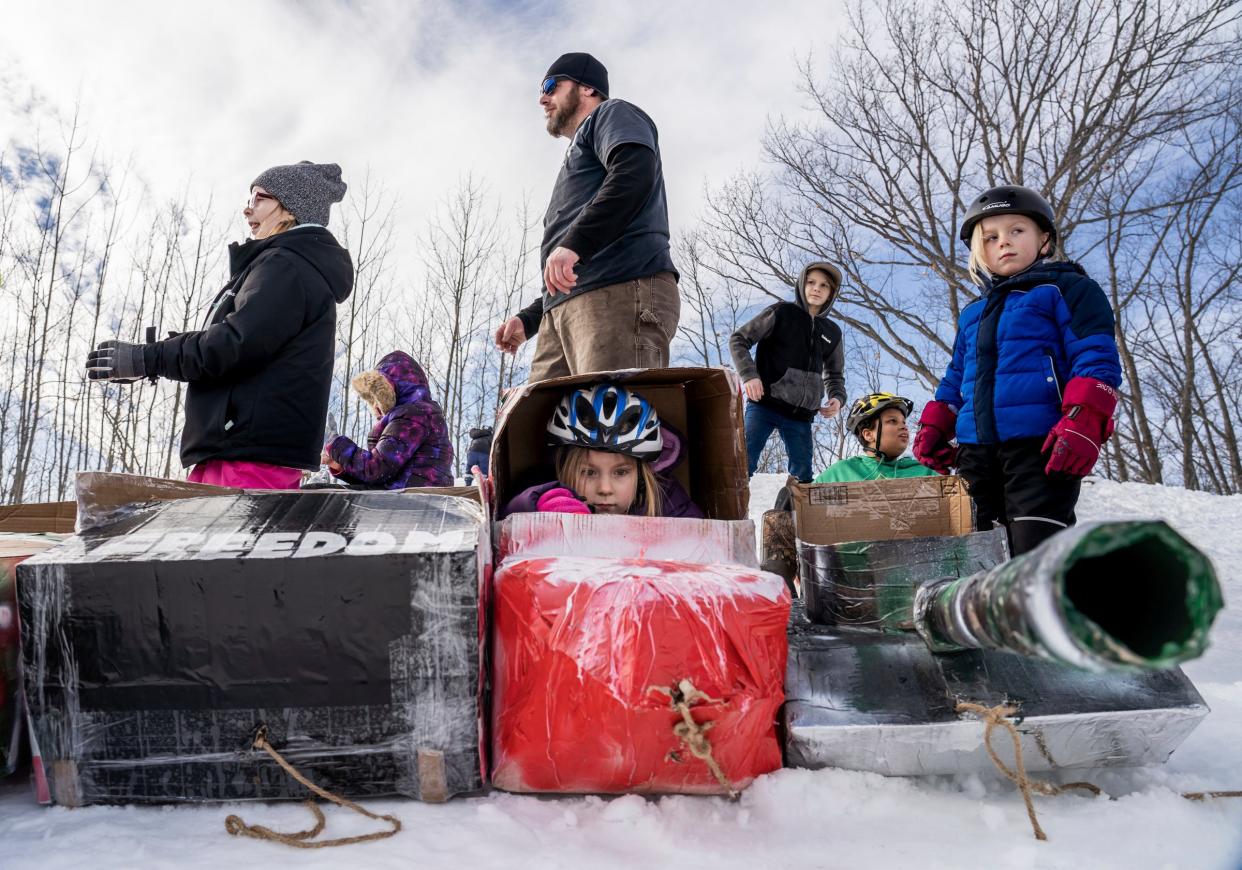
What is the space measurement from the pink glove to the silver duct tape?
2.39ft

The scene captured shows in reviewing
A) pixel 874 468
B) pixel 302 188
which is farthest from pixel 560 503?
pixel 874 468

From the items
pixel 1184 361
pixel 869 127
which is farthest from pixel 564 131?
pixel 1184 361

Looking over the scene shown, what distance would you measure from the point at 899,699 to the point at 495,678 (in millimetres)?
855

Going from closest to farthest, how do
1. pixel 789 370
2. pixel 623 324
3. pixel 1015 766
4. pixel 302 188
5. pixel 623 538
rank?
pixel 1015 766 → pixel 623 538 → pixel 623 324 → pixel 302 188 → pixel 789 370

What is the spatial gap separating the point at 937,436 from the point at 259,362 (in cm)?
244

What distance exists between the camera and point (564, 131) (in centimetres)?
316

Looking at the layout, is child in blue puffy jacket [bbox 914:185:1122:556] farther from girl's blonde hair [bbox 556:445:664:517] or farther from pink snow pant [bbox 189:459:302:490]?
pink snow pant [bbox 189:459:302:490]

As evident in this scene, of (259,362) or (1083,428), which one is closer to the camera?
(1083,428)

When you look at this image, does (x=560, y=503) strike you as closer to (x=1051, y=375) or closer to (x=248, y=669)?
(x=248, y=669)

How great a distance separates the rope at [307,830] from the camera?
4.12ft

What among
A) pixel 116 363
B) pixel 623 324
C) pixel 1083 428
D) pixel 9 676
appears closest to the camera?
pixel 9 676

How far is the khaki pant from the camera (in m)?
2.66

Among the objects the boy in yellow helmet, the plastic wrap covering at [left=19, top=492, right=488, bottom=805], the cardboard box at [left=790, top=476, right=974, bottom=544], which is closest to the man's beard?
the cardboard box at [left=790, top=476, right=974, bottom=544]

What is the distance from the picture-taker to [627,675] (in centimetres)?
135
